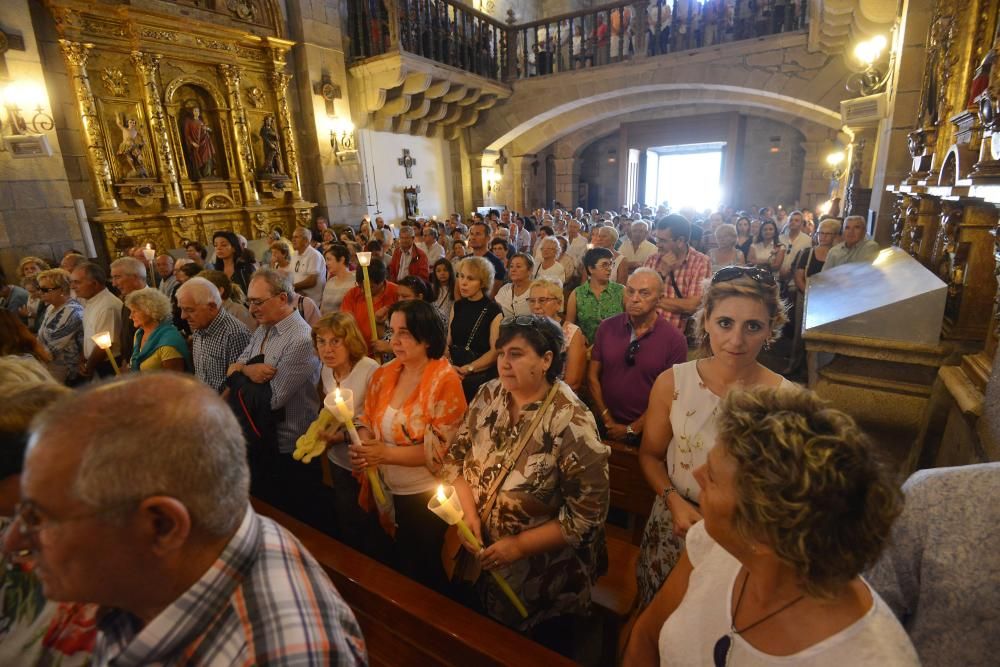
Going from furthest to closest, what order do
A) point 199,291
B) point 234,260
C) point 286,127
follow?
point 286,127 → point 234,260 → point 199,291

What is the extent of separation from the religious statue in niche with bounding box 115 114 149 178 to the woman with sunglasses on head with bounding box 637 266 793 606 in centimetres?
837

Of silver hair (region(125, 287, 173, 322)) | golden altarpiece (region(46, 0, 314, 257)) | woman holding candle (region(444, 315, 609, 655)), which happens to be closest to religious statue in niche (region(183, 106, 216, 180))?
golden altarpiece (region(46, 0, 314, 257))

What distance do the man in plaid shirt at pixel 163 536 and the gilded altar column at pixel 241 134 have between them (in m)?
8.76

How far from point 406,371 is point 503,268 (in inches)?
123

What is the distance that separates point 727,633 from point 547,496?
711 millimetres

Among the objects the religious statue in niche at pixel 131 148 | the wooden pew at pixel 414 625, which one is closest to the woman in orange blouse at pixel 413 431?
the wooden pew at pixel 414 625

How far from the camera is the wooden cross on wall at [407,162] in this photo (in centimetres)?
1070

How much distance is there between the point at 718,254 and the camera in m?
4.70

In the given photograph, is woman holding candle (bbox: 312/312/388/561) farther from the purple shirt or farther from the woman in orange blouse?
the purple shirt

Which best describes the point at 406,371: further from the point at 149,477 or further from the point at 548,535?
the point at 149,477

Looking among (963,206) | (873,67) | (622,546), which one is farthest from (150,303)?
(873,67)

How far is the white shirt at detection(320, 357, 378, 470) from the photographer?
2.26 metres

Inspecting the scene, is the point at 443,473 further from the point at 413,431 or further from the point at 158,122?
the point at 158,122

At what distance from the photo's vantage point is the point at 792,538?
0.75 metres
